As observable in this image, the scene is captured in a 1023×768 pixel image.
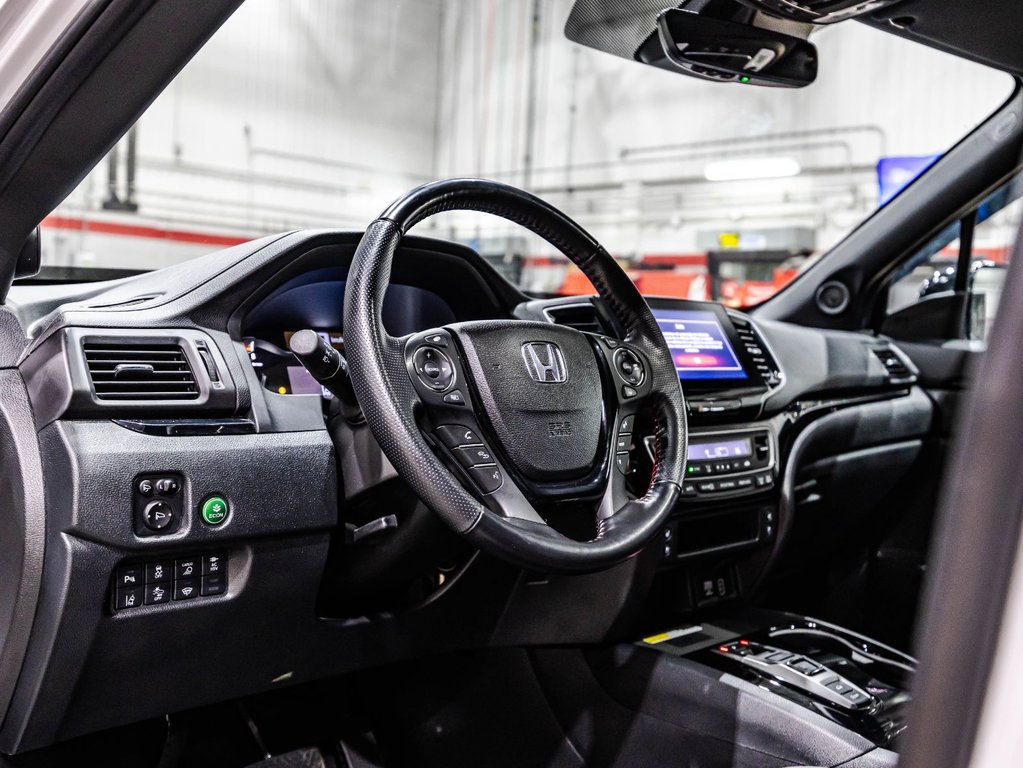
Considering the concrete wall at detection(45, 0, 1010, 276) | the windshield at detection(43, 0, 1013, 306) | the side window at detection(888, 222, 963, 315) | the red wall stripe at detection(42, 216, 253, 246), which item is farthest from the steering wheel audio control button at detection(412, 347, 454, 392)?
the red wall stripe at detection(42, 216, 253, 246)

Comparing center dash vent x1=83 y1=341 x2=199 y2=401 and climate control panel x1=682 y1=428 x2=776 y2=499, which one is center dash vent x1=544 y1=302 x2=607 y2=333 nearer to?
climate control panel x1=682 y1=428 x2=776 y2=499

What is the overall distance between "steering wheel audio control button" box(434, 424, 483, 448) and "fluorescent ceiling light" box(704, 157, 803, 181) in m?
7.67

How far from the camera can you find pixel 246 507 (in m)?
1.39

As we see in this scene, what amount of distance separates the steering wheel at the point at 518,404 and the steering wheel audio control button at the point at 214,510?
288 millimetres

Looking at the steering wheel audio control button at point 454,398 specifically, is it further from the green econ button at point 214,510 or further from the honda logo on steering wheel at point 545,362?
the green econ button at point 214,510

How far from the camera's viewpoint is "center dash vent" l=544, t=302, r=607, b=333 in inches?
70.7

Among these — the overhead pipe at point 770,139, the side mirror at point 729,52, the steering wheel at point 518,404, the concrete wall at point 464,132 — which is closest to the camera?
the steering wheel at point 518,404

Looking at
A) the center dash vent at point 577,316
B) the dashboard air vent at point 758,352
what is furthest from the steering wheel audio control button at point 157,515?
the dashboard air vent at point 758,352

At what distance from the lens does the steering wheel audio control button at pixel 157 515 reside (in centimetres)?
129

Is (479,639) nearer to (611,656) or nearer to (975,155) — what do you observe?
(611,656)

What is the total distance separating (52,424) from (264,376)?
39cm

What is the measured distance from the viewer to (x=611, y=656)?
1889 mm

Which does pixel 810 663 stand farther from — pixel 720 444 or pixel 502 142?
pixel 502 142

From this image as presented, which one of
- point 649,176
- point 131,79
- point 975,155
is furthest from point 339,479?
point 649,176
